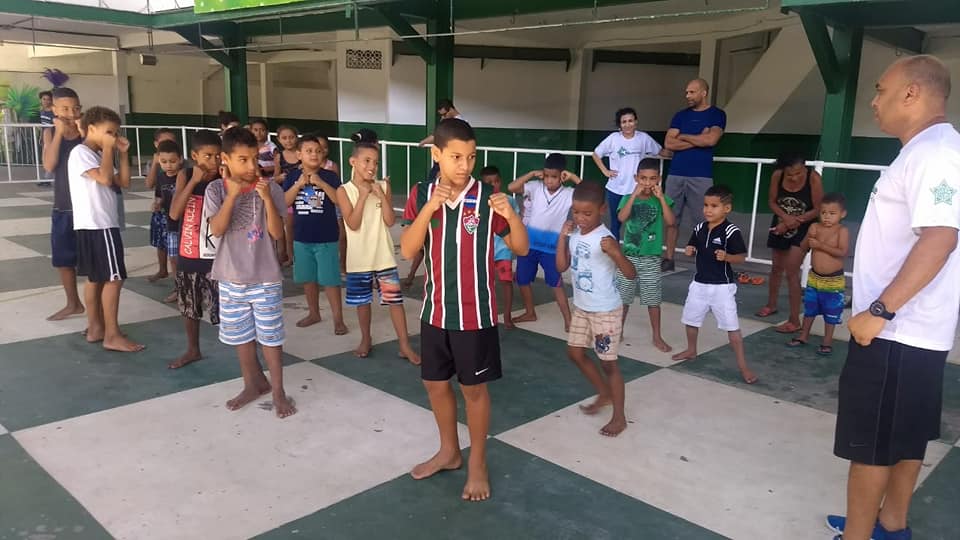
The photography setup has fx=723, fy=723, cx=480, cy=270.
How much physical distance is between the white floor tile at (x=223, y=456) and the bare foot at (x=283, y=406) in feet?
0.13

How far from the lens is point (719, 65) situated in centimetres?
1273

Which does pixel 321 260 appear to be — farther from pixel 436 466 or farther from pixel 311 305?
pixel 436 466

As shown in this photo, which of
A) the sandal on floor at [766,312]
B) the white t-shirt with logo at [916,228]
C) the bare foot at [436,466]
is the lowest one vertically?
the bare foot at [436,466]

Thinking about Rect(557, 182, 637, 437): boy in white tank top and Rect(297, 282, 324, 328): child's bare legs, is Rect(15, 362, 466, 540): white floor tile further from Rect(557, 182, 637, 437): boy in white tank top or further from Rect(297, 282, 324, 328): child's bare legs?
Rect(297, 282, 324, 328): child's bare legs

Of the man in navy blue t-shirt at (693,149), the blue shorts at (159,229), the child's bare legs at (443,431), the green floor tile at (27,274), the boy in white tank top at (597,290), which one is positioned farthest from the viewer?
the man in navy blue t-shirt at (693,149)

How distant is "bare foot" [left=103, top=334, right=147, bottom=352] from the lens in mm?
4625

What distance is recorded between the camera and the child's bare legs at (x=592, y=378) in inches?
146

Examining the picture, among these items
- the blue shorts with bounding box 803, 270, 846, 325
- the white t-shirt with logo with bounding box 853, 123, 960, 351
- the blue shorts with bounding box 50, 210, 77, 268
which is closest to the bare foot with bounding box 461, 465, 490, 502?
the white t-shirt with logo with bounding box 853, 123, 960, 351

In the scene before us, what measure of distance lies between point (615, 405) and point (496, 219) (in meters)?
1.28

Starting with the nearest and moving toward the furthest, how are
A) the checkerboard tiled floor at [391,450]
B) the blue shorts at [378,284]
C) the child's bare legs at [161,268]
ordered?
the checkerboard tiled floor at [391,450] → the blue shorts at [378,284] → the child's bare legs at [161,268]

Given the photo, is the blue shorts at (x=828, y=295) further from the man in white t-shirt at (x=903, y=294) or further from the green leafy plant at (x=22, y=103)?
the green leafy plant at (x=22, y=103)

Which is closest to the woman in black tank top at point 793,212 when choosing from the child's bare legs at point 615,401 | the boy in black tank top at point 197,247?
the child's bare legs at point 615,401

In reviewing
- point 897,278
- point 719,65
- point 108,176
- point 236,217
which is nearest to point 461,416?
point 236,217

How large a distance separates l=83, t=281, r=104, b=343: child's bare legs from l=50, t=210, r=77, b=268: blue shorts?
1.46 ft
